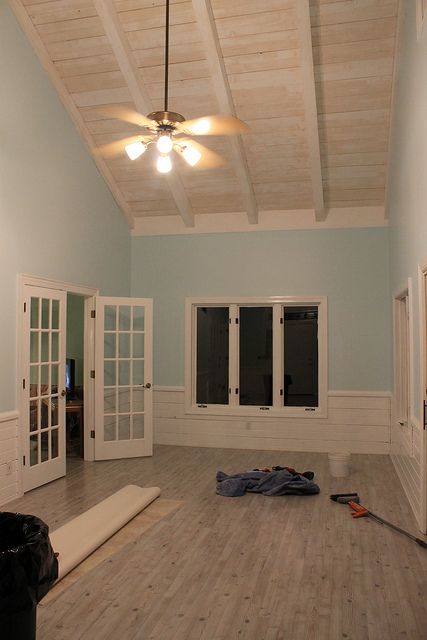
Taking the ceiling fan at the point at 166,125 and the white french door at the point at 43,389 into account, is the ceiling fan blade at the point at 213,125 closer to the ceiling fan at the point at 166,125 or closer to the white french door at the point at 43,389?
the ceiling fan at the point at 166,125

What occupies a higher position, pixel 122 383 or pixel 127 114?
pixel 127 114

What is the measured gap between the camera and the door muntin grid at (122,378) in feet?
22.6

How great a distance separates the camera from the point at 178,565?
3.71 metres

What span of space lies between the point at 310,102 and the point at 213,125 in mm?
2097

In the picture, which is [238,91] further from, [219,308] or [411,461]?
[411,461]

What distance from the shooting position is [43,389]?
5.81 metres

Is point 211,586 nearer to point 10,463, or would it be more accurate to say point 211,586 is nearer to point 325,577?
point 325,577

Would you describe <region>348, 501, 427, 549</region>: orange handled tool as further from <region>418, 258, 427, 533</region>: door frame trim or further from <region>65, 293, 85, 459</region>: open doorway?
<region>65, 293, 85, 459</region>: open doorway

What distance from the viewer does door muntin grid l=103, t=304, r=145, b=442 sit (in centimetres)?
689

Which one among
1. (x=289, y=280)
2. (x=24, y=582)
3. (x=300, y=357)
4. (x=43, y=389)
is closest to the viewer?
(x=24, y=582)

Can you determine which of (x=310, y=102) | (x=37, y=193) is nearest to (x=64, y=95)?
(x=37, y=193)

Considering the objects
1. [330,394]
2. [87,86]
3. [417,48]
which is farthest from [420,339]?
[87,86]

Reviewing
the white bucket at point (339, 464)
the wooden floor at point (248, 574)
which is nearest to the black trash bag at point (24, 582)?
the wooden floor at point (248, 574)

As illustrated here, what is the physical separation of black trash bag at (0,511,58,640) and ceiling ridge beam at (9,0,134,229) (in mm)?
4795
